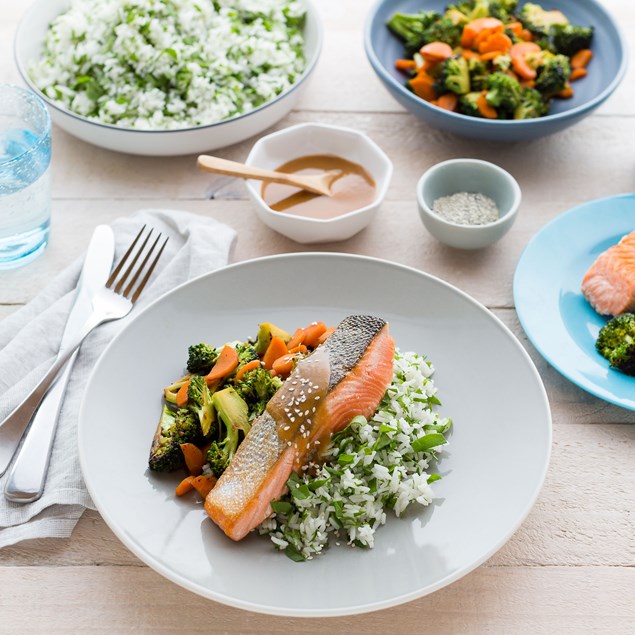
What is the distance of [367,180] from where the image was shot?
338 cm

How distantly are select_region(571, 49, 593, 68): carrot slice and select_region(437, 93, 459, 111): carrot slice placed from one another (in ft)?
2.17

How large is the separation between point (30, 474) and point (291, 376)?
861 millimetres

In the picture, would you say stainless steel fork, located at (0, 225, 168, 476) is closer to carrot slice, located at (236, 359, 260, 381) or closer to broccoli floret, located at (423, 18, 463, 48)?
carrot slice, located at (236, 359, 260, 381)

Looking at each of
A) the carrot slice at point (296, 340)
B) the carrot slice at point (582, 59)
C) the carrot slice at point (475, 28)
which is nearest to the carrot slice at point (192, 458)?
the carrot slice at point (296, 340)

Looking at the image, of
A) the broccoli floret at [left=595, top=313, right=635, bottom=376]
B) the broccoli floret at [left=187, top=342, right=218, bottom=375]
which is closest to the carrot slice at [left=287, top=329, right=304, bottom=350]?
the broccoli floret at [left=187, top=342, right=218, bottom=375]

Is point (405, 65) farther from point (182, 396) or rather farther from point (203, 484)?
point (203, 484)

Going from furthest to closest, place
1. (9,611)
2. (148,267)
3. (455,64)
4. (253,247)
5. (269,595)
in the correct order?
(455,64), (253,247), (148,267), (9,611), (269,595)

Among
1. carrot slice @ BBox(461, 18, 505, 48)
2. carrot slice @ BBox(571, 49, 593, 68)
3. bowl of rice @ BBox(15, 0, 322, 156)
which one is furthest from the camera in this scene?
carrot slice @ BBox(571, 49, 593, 68)

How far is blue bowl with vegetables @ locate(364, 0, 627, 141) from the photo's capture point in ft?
11.4

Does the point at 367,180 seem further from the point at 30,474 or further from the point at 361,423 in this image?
the point at 30,474

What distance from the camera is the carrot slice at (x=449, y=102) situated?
359 cm

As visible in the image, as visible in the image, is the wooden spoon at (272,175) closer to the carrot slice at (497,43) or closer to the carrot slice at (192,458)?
the carrot slice at (497,43)

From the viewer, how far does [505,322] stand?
304cm

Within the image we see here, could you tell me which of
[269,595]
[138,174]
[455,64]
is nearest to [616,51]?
[455,64]
